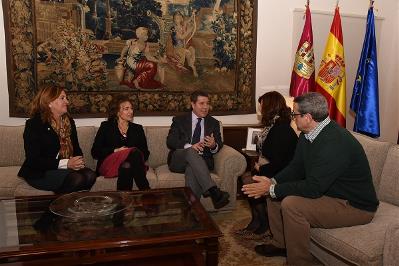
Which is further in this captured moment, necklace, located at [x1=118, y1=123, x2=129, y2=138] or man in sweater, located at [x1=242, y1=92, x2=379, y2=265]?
necklace, located at [x1=118, y1=123, x2=129, y2=138]

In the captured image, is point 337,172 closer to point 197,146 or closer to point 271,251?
point 271,251

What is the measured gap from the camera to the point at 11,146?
12.3 ft

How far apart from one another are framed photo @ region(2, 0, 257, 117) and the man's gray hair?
1.97 metres

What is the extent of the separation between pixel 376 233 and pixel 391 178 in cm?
65

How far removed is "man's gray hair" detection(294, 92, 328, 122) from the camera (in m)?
2.54

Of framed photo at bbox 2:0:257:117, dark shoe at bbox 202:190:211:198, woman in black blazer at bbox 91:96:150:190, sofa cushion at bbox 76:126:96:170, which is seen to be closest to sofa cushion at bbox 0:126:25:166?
framed photo at bbox 2:0:257:117

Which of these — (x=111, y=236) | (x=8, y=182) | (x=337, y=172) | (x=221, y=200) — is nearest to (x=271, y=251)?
(x=221, y=200)

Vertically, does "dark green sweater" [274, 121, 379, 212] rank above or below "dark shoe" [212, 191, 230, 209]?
above

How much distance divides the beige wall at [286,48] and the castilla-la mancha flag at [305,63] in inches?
11.8

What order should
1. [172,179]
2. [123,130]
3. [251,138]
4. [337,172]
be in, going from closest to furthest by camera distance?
[337,172]
[172,179]
[123,130]
[251,138]

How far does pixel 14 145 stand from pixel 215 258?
249cm

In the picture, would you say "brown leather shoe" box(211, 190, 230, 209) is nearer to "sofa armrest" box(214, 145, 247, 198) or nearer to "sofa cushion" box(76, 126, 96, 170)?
"sofa armrest" box(214, 145, 247, 198)

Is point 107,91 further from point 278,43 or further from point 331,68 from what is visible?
point 331,68

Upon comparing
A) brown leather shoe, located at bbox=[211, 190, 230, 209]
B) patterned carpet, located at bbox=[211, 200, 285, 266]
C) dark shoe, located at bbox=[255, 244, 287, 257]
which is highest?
brown leather shoe, located at bbox=[211, 190, 230, 209]
